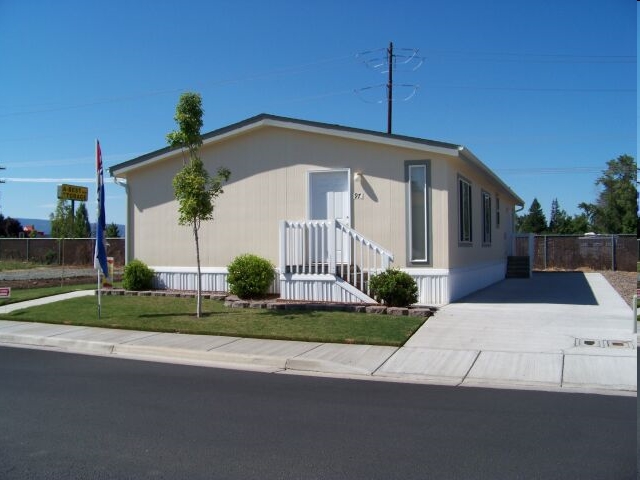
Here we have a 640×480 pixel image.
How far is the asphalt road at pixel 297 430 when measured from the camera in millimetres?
4820

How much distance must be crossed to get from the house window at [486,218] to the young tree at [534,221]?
24899 millimetres

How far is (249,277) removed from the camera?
14.4 metres

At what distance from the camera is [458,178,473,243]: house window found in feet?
53.2

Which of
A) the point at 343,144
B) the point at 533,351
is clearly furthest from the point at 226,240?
the point at 533,351

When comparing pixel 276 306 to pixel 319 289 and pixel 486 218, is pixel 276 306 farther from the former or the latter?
pixel 486 218

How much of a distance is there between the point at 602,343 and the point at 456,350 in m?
2.50

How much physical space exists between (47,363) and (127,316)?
11.8 ft

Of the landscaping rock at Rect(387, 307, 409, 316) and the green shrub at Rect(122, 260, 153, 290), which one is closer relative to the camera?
the landscaping rock at Rect(387, 307, 409, 316)

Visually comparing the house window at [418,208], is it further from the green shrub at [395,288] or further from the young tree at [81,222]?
the young tree at [81,222]

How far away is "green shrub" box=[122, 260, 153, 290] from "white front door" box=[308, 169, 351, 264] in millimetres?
4929

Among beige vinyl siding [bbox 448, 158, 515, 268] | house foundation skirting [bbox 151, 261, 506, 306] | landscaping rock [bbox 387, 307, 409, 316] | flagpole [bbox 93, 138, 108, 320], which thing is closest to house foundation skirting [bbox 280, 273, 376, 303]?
house foundation skirting [bbox 151, 261, 506, 306]

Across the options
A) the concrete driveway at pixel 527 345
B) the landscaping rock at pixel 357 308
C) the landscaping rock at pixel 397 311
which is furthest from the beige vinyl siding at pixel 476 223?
the landscaping rock at pixel 357 308

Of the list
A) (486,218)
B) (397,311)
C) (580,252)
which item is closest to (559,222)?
(580,252)

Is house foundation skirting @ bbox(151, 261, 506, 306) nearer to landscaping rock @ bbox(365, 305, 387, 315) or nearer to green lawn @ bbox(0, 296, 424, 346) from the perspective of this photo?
landscaping rock @ bbox(365, 305, 387, 315)
